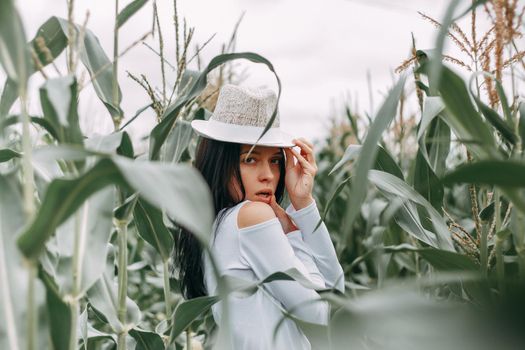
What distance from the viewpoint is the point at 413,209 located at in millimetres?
1146

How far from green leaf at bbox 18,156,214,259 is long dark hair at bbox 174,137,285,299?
2.27ft

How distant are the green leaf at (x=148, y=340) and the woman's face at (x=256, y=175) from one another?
14.0 inches

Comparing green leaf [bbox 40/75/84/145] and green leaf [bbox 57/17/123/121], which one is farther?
green leaf [bbox 57/17/123/121]

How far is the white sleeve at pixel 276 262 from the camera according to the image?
120 cm

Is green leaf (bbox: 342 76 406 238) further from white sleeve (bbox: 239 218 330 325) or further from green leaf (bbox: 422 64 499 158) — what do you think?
white sleeve (bbox: 239 218 330 325)

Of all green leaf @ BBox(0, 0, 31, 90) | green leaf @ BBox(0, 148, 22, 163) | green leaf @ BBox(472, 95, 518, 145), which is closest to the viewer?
green leaf @ BBox(0, 0, 31, 90)

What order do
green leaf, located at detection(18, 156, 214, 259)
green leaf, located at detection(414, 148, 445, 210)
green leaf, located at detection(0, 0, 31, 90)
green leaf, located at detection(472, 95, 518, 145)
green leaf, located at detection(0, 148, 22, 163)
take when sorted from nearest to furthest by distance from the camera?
green leaf, located at detection(18, 156, 214, 259), green leaf, located at detection(0, 0, 31, 90), green leaf, located at detection(472, 95, 518, 145), green leaf, located at detection(0, 148, 22, 163), green leaf, located at detection(414, 148, 445, 210)

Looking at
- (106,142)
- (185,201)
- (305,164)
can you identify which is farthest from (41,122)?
(305,164)

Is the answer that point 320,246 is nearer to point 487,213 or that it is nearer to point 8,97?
point 487,213

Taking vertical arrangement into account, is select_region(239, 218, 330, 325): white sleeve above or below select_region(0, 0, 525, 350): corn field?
below

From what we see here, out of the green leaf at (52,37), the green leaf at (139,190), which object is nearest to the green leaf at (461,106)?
the green leaf at (139,190)

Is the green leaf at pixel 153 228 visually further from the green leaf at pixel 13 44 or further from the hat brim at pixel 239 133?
the green leaf at pixel 13 44

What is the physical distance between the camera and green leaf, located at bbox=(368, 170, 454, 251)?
3.34 feet

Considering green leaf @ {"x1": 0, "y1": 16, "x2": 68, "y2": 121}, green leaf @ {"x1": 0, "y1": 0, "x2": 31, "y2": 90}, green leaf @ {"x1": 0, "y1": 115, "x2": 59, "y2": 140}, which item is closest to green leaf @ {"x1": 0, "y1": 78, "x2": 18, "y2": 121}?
green leaf @ {"x1": 0, "y1": 16, "x2": 68, "y2": 121}
